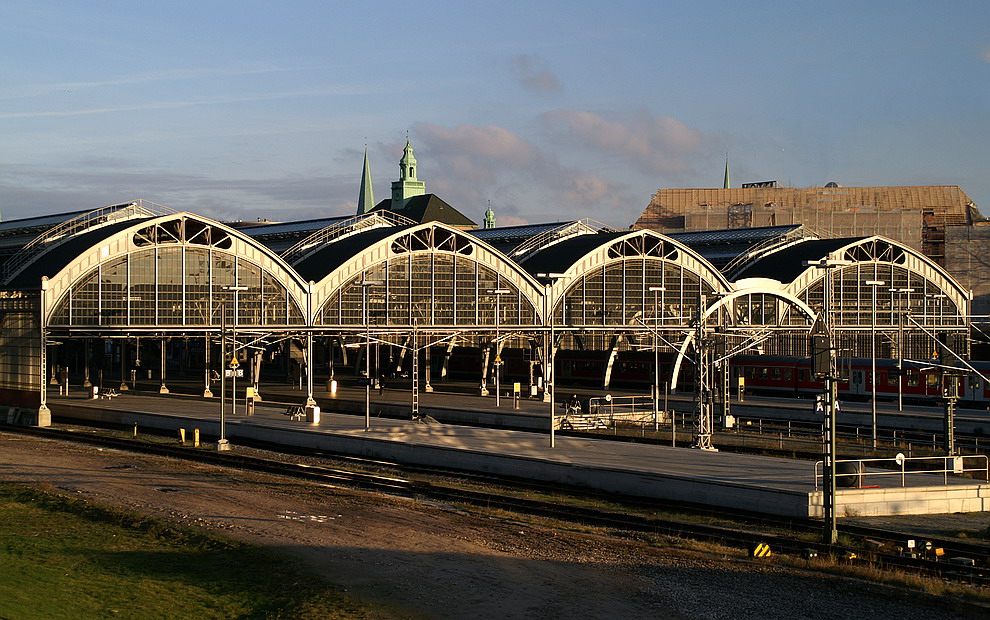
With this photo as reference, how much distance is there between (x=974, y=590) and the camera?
21484 millimetres

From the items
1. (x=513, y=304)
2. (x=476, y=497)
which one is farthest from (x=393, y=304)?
(x=476, y=497)

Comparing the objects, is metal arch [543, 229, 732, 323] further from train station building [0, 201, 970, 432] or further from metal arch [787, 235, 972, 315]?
metal arch [787, 235, 972, 315]

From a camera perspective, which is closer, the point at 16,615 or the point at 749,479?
the point at 16,615

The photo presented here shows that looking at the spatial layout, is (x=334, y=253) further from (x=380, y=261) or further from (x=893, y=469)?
(x=893, y=469)

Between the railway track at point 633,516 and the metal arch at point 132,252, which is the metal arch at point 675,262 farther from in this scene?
the railway track at point 633,516

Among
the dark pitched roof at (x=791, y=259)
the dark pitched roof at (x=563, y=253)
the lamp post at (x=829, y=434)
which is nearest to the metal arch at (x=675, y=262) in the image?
the dark pitched roof at (x=563, y=253)

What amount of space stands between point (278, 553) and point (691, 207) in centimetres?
14113

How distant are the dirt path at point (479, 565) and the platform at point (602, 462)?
21.2 ft

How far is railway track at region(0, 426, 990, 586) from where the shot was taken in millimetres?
24250

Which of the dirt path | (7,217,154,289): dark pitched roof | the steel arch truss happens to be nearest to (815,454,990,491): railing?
the dirt path

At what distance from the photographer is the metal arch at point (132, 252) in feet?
189

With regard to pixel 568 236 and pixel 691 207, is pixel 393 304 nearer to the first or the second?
pixel 568 236

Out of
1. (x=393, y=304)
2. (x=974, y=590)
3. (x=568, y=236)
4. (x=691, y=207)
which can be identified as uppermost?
Result: (x=691, y=207)

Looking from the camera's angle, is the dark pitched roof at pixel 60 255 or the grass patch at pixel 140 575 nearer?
the grass patch at pixel 140 575
